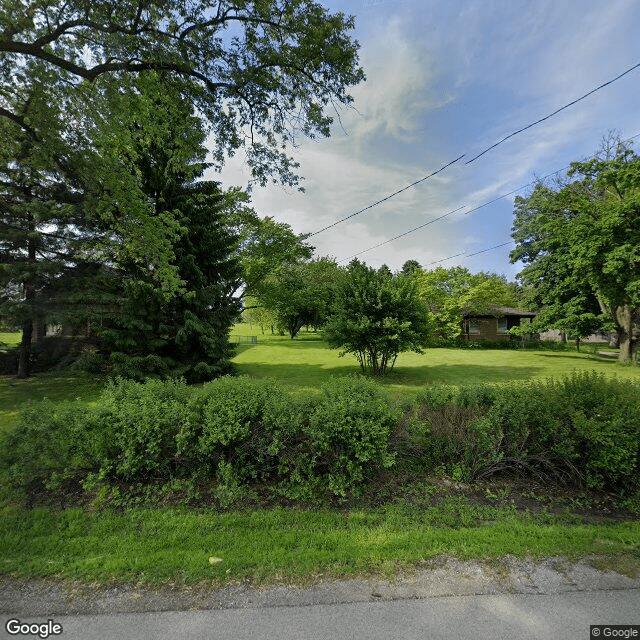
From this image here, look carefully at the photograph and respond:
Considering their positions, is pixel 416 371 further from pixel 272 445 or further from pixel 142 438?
pixel 142 438

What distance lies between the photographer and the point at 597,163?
16.6 meters

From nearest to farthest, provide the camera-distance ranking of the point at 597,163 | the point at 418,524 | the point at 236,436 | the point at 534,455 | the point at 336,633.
Answer: the point at 336,633 < the point at 418,524 < the point at 236,436 < the point at 534,455 < the point at 597,163

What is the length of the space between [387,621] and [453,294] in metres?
28.7

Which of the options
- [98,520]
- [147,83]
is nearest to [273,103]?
[147,83]

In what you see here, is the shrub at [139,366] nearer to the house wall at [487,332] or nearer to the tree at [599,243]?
the tree at [599,243]

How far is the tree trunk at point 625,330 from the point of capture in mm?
18312

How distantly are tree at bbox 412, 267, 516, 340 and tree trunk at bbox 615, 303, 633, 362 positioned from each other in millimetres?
9224

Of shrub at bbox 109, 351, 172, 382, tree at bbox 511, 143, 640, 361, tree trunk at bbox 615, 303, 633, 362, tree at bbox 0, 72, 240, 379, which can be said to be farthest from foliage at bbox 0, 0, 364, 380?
tree trunk at bbox 615, 303, 633, 362

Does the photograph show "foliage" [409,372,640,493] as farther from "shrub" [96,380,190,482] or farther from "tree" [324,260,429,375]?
"tree" [324,260,429,375]

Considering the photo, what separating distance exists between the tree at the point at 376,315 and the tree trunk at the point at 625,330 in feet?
47.1

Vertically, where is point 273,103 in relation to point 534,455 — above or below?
above

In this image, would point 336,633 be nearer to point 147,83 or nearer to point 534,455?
point 534,455

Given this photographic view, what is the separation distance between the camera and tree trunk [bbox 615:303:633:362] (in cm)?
1831

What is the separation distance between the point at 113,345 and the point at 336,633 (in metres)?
11.0
